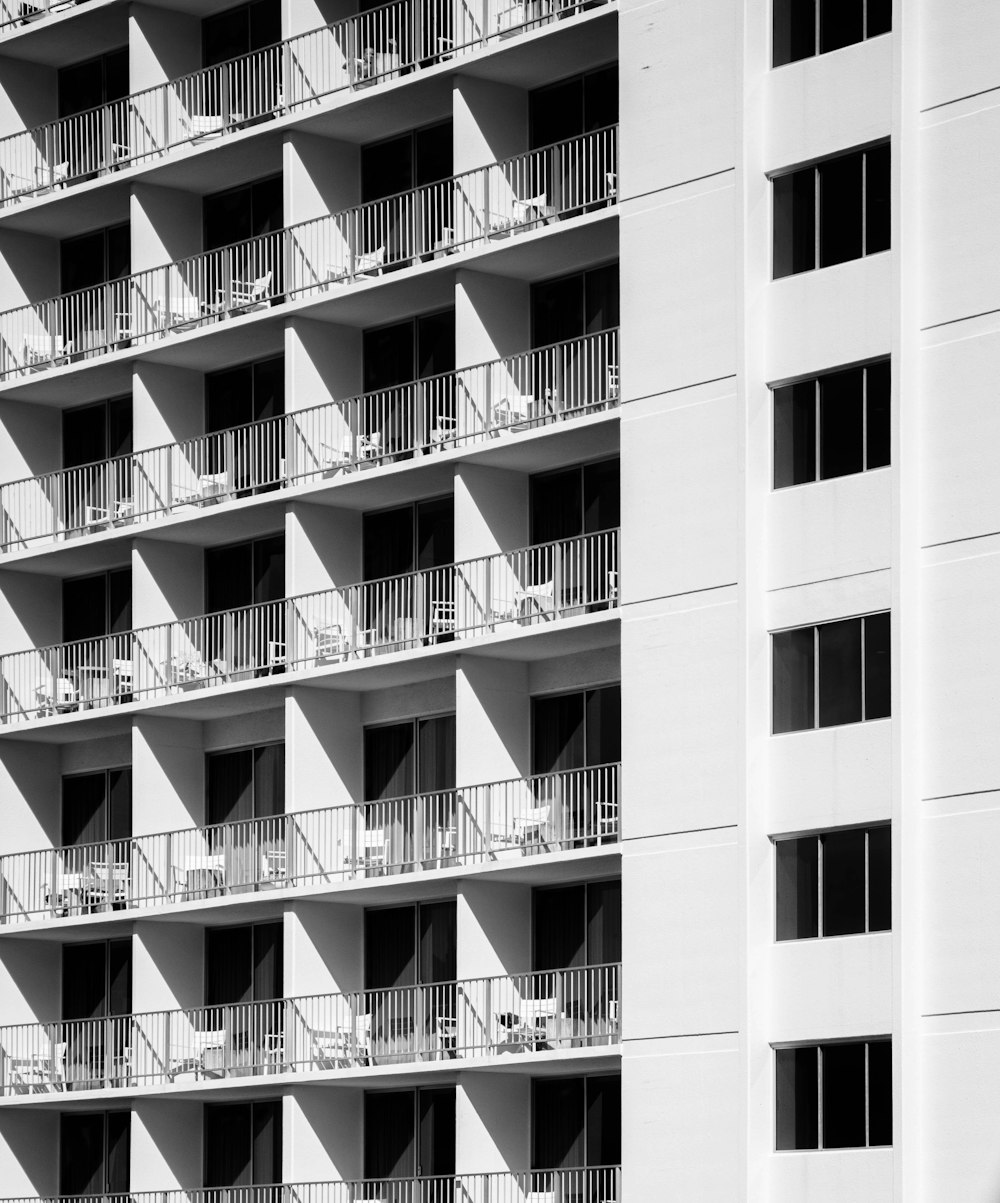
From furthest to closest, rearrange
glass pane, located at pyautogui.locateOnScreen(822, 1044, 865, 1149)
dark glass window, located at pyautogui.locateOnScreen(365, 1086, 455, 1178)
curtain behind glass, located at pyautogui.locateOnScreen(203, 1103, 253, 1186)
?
curtain behind glass, located at pyautogui.locateOnScreen(203, 1103, 253, 1186), dark glass window, located at pyautogui.locateOnScreen(365, 1086, 455, 1178), glass pane, located at pyautogui.locateOnScreen(822, 1044, 865, 1149)

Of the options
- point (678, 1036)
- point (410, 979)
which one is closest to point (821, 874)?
point (678, 1036)

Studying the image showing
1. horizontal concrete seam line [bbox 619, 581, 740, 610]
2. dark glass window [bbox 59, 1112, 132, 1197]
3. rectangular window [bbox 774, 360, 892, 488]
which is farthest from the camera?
dark glass window [bbox 59, 1112, 132, 1197]

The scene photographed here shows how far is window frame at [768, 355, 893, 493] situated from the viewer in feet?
136

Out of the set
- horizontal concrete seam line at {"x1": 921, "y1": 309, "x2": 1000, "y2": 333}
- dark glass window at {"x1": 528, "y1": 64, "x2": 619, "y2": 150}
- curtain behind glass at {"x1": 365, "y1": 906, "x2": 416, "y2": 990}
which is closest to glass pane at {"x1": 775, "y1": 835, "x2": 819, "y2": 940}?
horizontal concrete seam line at {"x1": 921, "y1": 309, "x2": 1000, "y2": 333}

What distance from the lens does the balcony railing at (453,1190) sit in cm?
4428

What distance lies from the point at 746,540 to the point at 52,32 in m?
20.6

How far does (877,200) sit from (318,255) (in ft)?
40.1

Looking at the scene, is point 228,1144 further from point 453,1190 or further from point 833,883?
Answer: point 833,883

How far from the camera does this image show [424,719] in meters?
49.2

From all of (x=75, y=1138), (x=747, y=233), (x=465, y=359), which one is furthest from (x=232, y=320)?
(x=75, y=1138)

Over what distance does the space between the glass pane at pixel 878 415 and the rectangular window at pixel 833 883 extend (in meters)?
5.29

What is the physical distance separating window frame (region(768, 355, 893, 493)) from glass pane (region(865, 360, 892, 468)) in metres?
0.03

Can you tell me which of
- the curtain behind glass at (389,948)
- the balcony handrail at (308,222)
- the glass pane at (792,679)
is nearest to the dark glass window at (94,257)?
the balcony handrail at (308,222)

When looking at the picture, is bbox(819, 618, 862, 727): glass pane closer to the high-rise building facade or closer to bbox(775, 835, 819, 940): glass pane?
the high-rise building facade
